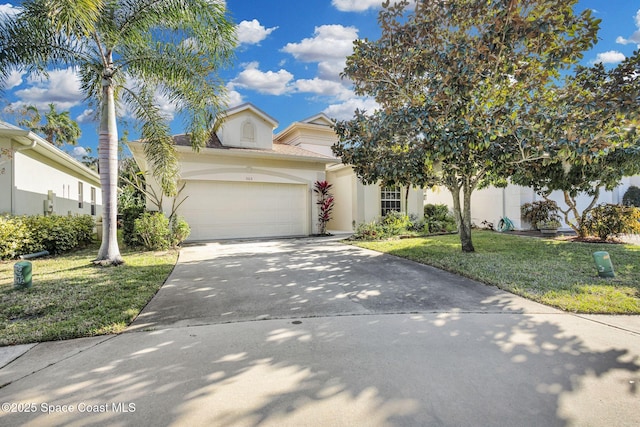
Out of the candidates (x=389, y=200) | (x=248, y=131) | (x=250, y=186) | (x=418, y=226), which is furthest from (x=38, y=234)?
(x=418, y=226)

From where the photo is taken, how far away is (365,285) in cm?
584

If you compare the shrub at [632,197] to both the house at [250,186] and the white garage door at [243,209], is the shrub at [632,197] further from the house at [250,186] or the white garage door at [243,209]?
the white garage door at [243,209]

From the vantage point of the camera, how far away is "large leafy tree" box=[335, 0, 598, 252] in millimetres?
6102

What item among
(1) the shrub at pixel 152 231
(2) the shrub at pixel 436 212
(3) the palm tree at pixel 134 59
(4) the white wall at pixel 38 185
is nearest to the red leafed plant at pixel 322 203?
(2) the shrub at pixel 436 212

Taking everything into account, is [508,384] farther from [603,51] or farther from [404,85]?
[603,51]

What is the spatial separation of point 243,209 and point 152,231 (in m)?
3.85

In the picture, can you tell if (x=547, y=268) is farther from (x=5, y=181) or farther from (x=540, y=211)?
(x=5, y=181)

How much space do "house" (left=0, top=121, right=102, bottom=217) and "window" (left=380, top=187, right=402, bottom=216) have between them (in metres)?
13.1

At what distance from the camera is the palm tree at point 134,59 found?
7000 mm

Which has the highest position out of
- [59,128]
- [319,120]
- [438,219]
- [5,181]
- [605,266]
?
[59,128]

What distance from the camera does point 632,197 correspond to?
1816 cm

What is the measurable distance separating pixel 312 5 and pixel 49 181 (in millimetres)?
11629

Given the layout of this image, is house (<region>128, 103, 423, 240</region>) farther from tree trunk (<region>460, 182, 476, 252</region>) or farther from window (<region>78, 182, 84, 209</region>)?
tree trunk (<region>460, 182, 476, 252</region>)

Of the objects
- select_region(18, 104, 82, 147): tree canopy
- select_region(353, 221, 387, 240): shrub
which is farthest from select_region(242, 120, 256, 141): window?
select_region(18, 104, 82, 147): tree canopy
